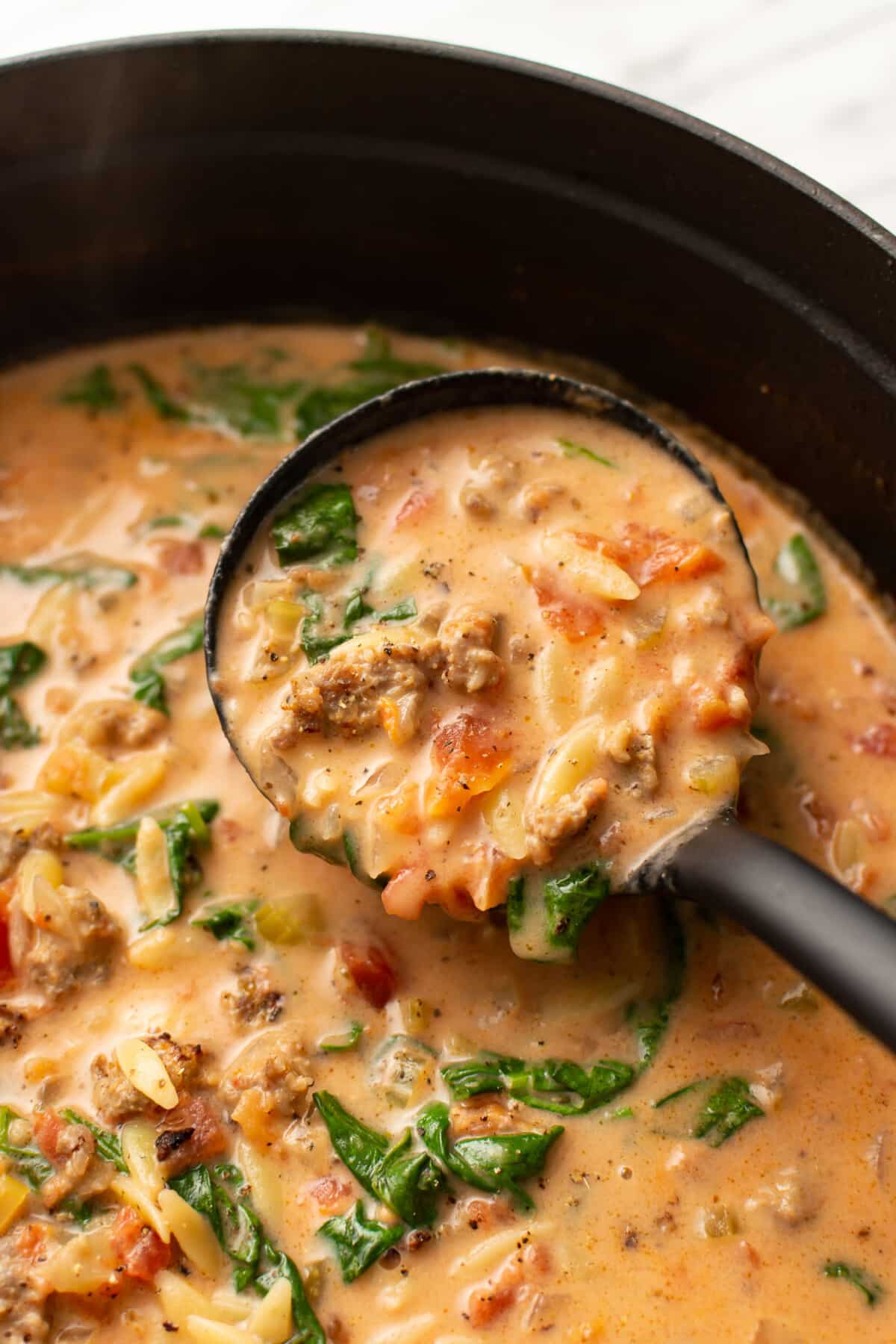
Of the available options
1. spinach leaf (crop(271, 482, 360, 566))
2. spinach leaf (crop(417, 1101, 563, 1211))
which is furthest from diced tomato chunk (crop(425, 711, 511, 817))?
spinach leaf (crop(417, 1101, 563, 1211))

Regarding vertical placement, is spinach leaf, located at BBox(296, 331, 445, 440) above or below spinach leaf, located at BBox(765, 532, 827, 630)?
above

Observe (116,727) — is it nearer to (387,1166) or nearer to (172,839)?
(172,839)

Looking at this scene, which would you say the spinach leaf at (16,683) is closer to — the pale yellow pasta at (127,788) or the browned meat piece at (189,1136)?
the pale yellow pasta at (127,788)

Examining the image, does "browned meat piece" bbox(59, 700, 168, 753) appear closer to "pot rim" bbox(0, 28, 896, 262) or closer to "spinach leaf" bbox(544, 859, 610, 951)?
"spinach leaf" bbox(544, 859, 610, 951)

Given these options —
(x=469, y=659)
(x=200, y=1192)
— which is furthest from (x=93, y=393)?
(x=200, y=1192)

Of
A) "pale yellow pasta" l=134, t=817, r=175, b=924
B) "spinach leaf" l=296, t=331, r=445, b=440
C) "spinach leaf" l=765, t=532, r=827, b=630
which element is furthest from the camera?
"spinach leaf" l=296, t=331, r=445, b=440

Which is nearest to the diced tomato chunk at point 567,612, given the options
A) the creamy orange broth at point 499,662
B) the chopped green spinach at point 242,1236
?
the creamy orange broth at point 499,662
